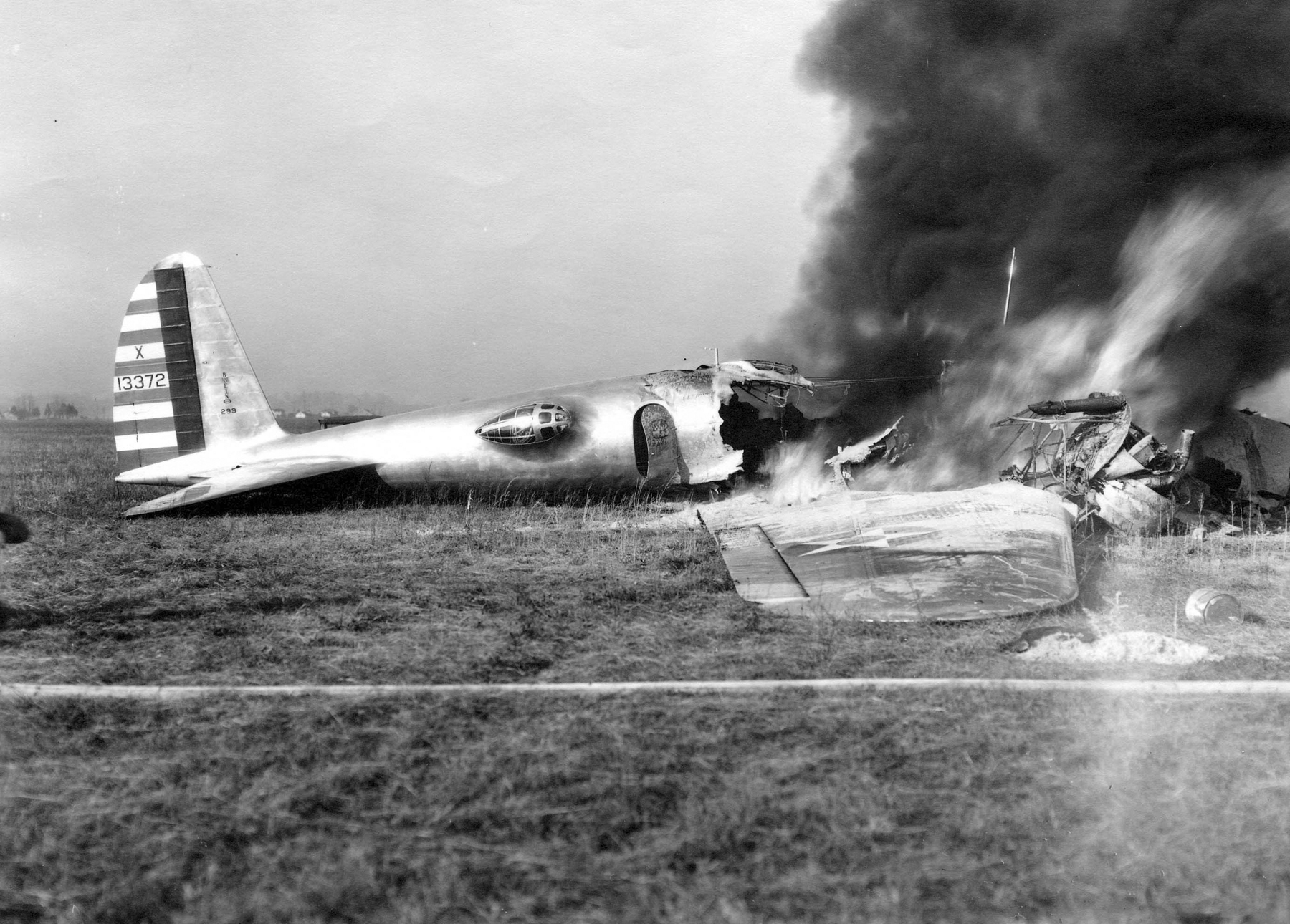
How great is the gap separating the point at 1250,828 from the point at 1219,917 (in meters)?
0.70

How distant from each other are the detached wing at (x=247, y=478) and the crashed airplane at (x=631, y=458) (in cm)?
4

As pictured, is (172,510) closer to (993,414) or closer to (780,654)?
(780,654)

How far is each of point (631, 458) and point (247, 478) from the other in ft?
18.2

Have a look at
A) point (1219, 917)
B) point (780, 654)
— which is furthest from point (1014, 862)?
point (780, 654)

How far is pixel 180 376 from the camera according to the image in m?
14.2

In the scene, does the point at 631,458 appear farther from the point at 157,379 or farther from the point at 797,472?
the point at 157,379

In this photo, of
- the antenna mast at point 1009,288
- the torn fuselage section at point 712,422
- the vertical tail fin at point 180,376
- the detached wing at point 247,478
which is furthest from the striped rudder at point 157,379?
the antenna mast at point 1009,288

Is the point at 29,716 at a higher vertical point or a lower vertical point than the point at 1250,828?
higher

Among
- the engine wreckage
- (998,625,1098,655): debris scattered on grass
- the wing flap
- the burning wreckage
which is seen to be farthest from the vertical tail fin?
(998,625,1098,655): debris scattered on grass

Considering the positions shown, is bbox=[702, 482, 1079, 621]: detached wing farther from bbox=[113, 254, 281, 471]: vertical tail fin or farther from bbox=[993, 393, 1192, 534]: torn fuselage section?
bbox=[113, 254, 281, 471]: vertical tail fin

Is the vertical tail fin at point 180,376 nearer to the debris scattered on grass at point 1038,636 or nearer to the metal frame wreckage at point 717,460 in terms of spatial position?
the metal frame wreckage at point 717,460

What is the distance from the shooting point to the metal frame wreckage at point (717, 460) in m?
6.84

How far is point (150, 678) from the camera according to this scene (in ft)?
16.7

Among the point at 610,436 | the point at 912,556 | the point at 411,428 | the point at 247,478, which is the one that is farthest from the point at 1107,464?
the point at 247,478
